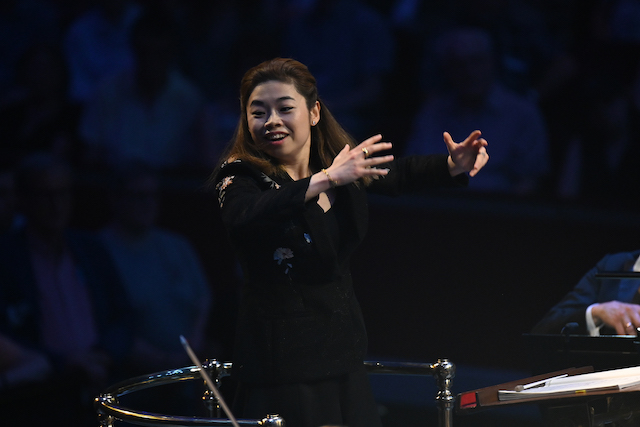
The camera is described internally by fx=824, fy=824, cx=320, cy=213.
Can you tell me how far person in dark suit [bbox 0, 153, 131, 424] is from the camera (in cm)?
455

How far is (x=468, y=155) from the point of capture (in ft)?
7.38

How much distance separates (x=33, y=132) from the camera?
18.3ft

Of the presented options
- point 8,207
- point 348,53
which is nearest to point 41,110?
point 8,207

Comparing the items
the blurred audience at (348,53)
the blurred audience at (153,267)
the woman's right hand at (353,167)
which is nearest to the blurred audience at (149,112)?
the blurred audience at (153,267)

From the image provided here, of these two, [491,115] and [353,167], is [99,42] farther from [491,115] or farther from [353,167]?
[353,167]

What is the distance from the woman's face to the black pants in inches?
23.9

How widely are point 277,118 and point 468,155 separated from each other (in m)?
0.53

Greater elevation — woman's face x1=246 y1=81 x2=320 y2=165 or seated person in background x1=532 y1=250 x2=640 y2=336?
woman's face x1=246 y1=81 x2=320 y2=165

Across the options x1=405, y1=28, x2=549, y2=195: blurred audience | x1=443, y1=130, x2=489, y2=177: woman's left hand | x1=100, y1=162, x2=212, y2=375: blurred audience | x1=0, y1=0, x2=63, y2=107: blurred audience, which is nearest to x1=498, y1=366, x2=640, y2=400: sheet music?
x1=443, y1=130, x2=489, y2=177: woman's left hand

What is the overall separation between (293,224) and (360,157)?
26 cm

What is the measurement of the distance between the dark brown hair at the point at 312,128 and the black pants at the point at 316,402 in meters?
0.56

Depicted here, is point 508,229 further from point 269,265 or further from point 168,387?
point 269,265

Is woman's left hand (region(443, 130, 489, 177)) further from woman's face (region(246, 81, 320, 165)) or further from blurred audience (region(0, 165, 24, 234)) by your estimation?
blurred audience (region(0, 165, 24, 234))

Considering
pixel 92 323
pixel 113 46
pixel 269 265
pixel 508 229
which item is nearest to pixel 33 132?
pixel 113 46
